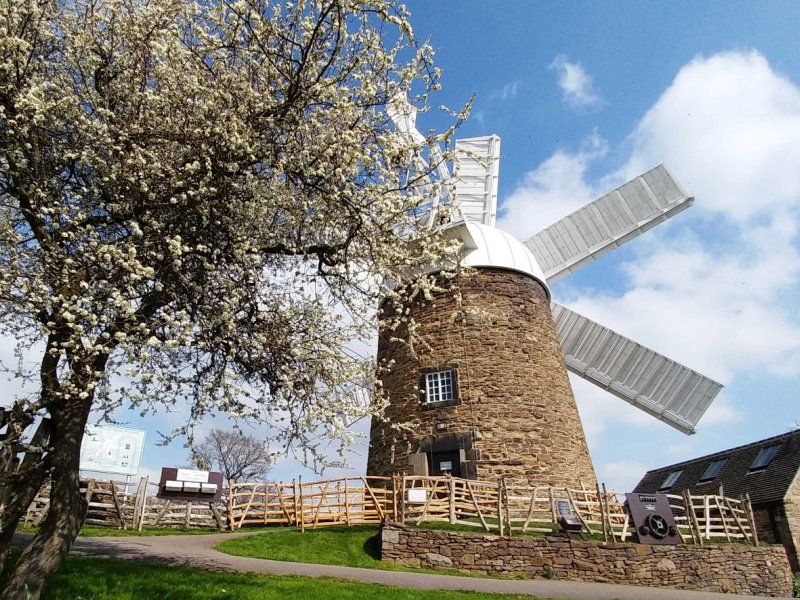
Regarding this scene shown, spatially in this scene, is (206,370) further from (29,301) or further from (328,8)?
(328,8)

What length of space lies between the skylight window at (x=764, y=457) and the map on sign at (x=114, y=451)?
31435mm

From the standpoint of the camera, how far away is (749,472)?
86.7ft

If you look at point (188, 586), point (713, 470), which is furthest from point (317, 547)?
point (713, 470)

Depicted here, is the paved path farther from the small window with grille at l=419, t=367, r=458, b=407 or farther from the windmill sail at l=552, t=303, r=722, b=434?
the windmill sail at l=552, t=303, r=722, b=434

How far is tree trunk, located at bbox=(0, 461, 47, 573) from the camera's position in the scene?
22.4 feet

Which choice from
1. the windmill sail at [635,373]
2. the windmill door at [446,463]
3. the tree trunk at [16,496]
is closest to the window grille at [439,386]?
the windmill door at [446,463]

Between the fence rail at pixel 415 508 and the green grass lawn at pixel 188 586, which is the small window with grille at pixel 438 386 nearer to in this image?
the fence rail at pixel 415 508

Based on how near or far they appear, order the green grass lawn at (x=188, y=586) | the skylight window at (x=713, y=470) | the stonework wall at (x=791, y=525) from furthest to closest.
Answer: the skylight window at (x=713, y=470) < the stonework wall at (x=791, y=525) < the green grass lawn at (x=188, y=586)

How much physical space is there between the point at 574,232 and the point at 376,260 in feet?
55.1

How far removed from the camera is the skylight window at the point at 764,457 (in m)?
25.9

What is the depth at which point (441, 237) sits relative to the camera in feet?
31.7

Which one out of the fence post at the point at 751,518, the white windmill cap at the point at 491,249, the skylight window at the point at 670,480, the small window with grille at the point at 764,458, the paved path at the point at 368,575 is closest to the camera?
the paved path at the point at 368,575

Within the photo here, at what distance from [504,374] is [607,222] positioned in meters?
9.68

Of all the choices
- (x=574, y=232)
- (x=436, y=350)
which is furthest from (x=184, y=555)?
(x=574, y=232)
